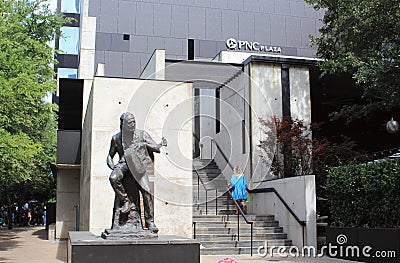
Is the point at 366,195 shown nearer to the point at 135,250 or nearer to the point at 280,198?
the point at 280,198

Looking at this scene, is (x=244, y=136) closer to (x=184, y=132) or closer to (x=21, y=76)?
(x=184, y=132)

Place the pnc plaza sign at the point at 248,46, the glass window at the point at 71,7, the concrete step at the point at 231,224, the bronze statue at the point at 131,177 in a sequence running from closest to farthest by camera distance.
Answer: the bronze statue at the point at 131,177
the concrete step at the point at 231,224
the pnc plaza sign at the point at 248,46
the glass window at the point at 71,7

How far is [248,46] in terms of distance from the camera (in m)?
31.7

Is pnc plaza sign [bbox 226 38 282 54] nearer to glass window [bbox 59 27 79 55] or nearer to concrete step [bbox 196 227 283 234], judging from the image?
concrete step [bbox 196 227 283 234]

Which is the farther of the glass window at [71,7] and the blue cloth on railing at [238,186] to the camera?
the glass window at [71,7]

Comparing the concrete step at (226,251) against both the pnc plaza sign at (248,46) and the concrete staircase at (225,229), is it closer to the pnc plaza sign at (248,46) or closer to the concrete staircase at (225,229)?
the concrete staircase at (225,229)

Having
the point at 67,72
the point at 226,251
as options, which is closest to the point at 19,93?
the point at 226,251

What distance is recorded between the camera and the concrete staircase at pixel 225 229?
13664 millimetres

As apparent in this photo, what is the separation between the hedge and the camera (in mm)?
11344

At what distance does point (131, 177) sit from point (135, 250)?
127cm

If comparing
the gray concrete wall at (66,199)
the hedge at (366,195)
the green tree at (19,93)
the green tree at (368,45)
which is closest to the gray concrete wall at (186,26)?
the gray concrete wall at (66,199)

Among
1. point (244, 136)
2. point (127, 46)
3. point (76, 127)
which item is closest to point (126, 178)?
point (244, 136)

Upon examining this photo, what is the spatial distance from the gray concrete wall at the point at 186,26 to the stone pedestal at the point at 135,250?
74.6ft

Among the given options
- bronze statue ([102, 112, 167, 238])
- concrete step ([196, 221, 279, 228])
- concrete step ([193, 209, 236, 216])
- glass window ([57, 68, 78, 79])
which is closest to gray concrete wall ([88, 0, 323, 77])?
concrete step ([193, 209, 236, 216])
